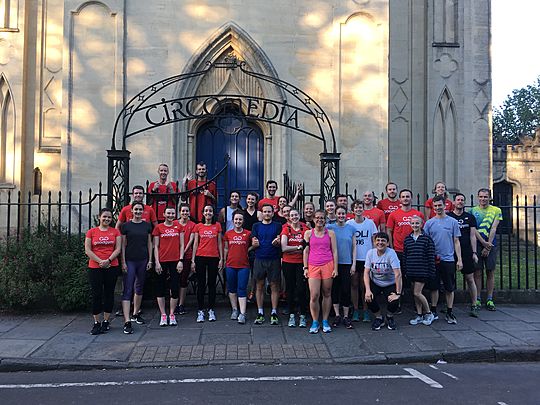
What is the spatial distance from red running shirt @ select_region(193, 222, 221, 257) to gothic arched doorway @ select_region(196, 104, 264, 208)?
17.0 feet

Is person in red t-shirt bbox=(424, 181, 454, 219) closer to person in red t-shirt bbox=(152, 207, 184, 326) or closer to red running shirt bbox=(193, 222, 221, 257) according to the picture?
red running shirt bbox=(193, 222, 221, 257)

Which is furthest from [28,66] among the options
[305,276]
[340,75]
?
[305,276]

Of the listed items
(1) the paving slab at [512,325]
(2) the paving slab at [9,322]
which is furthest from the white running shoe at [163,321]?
(1) the paving slab at [512,325]

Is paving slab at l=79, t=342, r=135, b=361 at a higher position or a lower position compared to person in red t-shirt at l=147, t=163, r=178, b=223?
lower

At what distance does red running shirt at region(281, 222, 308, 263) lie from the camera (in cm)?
740

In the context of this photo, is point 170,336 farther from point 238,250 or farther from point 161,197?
point 161,197

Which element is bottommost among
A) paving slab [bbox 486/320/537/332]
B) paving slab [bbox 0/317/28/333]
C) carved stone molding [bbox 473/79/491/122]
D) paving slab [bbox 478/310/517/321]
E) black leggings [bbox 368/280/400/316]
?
paving slab [bbox 0/317/28/333]

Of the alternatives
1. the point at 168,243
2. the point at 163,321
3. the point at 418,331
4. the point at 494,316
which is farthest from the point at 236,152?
the point at 494,316

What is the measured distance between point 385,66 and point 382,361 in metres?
8.44

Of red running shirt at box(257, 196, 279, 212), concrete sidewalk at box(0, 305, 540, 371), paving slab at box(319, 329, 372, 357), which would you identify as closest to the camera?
concrete sidewalk at box(0, 305, 540, 371)

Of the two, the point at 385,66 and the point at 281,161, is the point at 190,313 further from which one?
the point at 385,66

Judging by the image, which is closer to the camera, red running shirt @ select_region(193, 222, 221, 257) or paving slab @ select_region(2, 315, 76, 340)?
paving slab @ select_region(2, 315, 76, 340)

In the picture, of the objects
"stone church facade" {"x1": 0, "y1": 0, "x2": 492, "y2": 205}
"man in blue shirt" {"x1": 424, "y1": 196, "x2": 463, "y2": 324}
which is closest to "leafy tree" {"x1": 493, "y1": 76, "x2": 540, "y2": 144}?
"stone church facade" {"x1": 0, "y1": 0, "x2": 492, "y2": 205}

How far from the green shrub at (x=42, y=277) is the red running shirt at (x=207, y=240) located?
6.59 feet
